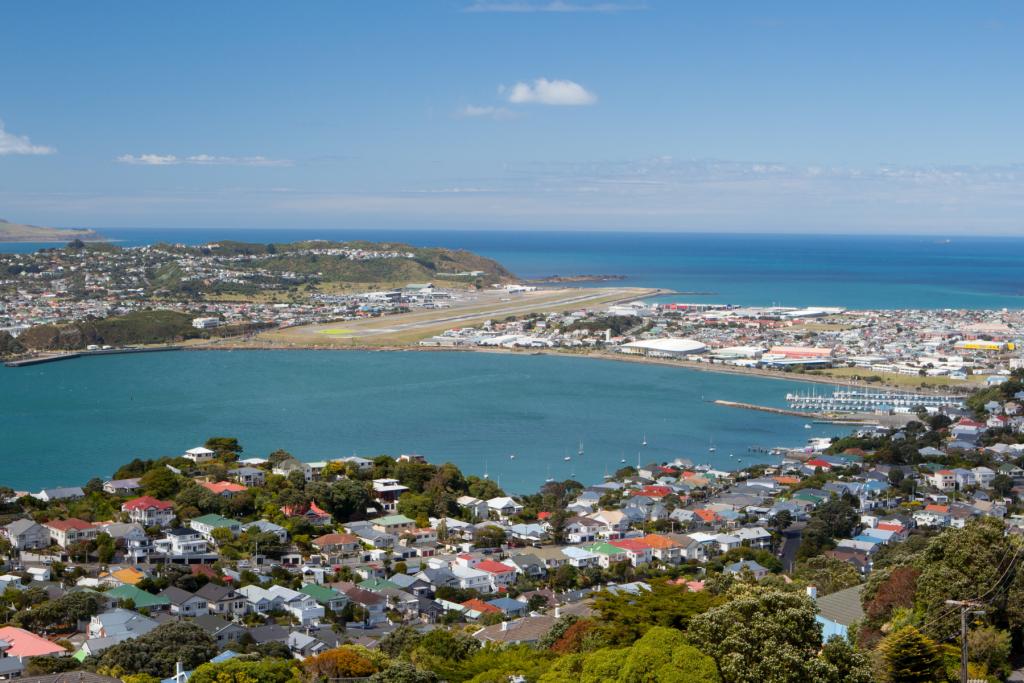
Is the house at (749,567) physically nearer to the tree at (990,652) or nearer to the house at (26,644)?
the tree at (990,652)

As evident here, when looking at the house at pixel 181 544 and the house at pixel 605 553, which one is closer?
the house at pixel 181 544

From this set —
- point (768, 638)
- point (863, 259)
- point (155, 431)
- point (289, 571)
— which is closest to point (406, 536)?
point (289, 571)

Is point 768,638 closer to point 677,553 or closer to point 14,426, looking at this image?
point 677,553

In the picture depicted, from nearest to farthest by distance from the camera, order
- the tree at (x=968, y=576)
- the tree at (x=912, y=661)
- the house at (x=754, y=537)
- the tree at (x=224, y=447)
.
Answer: the tree at (x=912, y=661), the tree at (x=968, y=576), the house at (x=754, y=537), the tree at (x=224, y=447)

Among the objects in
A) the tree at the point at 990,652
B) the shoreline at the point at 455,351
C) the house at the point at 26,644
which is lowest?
the shoreline at the point at 455,351

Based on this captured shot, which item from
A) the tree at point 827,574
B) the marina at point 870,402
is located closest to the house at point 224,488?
the tree at point 827,574

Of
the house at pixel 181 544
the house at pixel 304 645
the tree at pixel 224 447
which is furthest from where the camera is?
the tree at pixel 224 447
